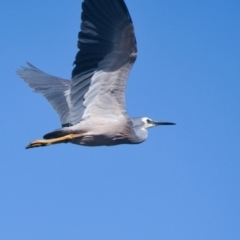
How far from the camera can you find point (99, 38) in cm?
1095

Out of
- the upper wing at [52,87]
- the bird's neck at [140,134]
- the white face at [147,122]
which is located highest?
the upper wing at [52,87]

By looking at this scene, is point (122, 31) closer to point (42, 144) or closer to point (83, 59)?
point (83, 59)

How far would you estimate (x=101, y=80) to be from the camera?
1133 centimetres

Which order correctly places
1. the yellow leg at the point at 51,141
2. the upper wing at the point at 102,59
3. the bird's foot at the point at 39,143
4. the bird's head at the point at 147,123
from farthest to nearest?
the bird's head at the point at 147,123
the bird's foot at the point at 39,143
the yellow leg at the point at 51,141
the upper wing at the point at 102,59

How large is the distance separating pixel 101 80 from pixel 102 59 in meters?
0.33

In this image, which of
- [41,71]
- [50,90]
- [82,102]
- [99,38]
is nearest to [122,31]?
[99,38]

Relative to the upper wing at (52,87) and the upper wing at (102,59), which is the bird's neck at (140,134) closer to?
the upper wing at (102,59)

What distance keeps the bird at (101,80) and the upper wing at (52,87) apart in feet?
3.58

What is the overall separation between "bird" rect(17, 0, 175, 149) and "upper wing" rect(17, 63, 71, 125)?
1093mm

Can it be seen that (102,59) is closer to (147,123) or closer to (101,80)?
(101,80)

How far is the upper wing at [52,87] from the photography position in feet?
43.2

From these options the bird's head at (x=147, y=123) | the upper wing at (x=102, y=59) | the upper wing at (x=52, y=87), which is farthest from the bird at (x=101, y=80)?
the upper wing at (x=52, y=87)

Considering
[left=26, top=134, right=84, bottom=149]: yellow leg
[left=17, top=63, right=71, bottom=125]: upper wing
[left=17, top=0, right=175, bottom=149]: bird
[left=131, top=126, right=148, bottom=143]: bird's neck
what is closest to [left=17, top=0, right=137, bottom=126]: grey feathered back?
[left=17, top=0, right=175, bottom=149]: bird

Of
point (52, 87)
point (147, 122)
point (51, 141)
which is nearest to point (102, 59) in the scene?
point (51, 141)
